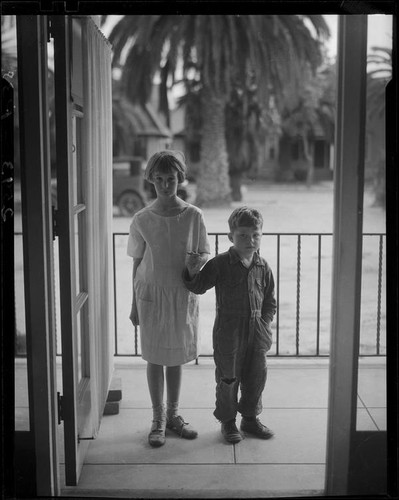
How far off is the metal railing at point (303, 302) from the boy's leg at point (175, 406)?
896 mm

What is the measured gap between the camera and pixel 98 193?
3.00 m

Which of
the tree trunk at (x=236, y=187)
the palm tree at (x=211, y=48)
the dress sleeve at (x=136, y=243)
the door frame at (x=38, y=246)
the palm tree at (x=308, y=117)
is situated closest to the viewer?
the door frame at (x=38, y=246)

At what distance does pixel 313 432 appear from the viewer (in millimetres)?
3180

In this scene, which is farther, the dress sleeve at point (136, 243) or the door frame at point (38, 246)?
the dress sleeve at point (136, 243)

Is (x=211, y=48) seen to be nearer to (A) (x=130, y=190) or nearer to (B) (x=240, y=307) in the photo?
(A) (x=130, y=190)

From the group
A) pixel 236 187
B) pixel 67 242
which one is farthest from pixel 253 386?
pixel 236 187

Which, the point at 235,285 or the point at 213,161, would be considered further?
the point at 213,161

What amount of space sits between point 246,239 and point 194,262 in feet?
0.82

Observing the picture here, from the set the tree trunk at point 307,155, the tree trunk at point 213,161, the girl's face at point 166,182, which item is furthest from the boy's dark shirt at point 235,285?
the tree trunk at point 307,155

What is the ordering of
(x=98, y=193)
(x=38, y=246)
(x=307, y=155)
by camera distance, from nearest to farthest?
(x=38, y=246)
(x=98, y=193)
(x=307, y=155)

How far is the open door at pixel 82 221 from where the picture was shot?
2391 mm

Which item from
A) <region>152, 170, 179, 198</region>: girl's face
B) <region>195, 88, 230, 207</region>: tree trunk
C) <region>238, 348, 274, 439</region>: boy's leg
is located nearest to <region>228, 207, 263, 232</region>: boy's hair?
→ <region>152, 170, 179, 198</region>: girl's face

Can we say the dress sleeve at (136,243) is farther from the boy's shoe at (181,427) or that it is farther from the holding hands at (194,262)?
the boy's shoe at (181,427)

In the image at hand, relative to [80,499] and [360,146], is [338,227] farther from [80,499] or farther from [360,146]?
[80,499]
